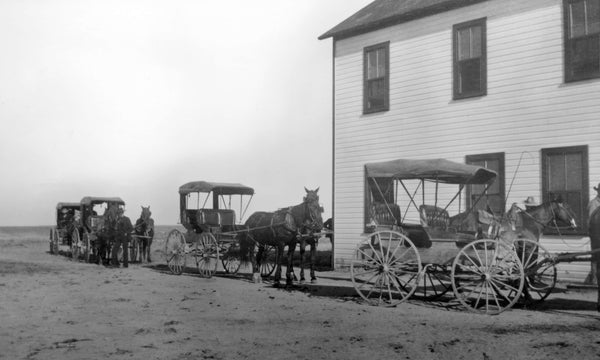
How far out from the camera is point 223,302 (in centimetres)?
1178

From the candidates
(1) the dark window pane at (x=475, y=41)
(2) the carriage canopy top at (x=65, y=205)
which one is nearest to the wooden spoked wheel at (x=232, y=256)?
(1) the dark window pane at (x=475, y=41)

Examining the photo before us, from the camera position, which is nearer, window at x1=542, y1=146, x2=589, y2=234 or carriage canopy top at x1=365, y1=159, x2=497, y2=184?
carriage canopy top at x1=365, y1=159, x2=497, y2=184

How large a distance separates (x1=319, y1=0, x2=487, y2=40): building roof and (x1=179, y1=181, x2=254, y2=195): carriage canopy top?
565 cm

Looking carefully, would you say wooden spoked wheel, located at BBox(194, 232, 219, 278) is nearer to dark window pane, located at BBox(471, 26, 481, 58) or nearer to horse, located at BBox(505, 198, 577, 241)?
horse, located at BBox(505, 198, 577, 241)

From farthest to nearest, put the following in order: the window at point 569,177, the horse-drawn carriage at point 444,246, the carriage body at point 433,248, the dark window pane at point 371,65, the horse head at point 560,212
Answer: the dark window pane at point 371,65
the window at point 569,177
the horse head at point 560,212
the horse-drawn carriage at point 444,246
the carriage body at point 433,248

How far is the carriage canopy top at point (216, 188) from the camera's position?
1824cm

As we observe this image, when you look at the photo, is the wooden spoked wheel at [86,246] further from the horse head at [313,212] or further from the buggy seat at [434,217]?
the buggy seat at [434,217]

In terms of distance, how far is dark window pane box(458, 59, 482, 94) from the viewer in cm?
1650

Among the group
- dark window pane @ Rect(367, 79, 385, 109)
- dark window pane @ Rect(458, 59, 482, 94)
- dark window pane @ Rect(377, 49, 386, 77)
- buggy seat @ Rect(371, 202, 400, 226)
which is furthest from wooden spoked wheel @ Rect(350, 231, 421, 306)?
dark window pane @ Rect(377, 49, 386, 77)

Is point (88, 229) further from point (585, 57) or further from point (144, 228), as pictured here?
point (585, 57)

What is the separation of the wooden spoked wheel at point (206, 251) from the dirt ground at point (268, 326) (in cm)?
278

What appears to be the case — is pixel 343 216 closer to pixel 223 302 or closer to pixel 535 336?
pixel 223 302

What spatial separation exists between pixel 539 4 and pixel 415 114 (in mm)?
4387

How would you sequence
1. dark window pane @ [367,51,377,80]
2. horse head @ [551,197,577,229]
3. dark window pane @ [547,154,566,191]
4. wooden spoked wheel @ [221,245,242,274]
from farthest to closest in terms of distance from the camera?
dark window pane @ [367,51,377,80] → wooden spoked wheel @ [221,245,242,274] → dark window pane @ [547,154,566,191] → horse head @ [551,197,577,229]
